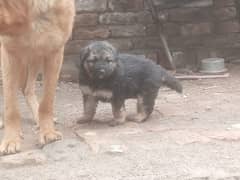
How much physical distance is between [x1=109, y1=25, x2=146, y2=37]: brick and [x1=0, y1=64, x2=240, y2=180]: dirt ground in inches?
66.2

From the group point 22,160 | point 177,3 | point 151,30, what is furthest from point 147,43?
point 22,160

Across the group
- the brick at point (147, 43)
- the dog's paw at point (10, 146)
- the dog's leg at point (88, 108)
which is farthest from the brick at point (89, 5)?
the dog's paw at point (10, 146)

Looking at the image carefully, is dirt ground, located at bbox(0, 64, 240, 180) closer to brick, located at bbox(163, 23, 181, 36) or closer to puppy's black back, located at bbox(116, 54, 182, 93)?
puppy's black back, located at bbox(116, 54, 182, 93)

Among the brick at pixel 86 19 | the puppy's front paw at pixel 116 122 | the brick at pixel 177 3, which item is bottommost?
the puppy's front paw at pixel 116 122

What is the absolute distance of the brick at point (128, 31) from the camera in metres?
7.21

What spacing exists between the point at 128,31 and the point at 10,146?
337 centimetres

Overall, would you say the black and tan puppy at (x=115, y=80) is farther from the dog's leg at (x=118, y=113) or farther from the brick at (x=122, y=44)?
the brick at (x=122, y=44)

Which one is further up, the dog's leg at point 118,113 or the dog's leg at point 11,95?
the dog's leg at point 11,95

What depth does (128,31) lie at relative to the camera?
23.8 ft

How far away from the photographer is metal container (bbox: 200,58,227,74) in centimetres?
Answer: 710

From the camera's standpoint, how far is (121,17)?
7188 mm

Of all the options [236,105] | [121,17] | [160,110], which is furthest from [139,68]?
[121,17]

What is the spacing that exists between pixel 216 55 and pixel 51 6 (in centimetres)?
378

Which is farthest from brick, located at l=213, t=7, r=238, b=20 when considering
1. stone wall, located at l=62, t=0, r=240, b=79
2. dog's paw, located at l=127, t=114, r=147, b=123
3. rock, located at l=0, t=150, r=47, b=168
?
rock, located at l=0, t=150, r=47, b=168
